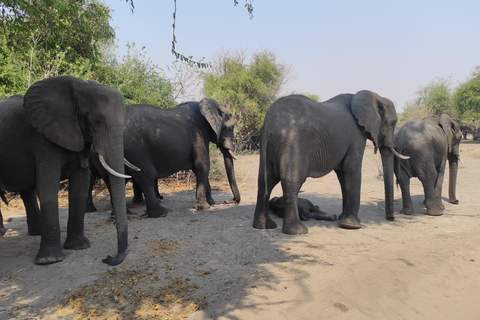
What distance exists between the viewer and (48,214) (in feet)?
15.4

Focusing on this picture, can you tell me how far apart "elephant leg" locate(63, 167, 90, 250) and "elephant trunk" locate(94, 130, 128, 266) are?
29.9 inches

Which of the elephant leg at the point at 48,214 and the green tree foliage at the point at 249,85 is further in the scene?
the green tree foliage at the point at 249,85

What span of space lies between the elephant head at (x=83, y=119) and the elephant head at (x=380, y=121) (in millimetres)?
4173

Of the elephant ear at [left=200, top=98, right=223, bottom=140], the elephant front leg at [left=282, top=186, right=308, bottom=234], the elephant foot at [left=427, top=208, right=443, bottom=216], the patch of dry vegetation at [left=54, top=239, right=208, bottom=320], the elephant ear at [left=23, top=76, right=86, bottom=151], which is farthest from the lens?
the elephant ear at [left=200, top=98, right=223, bottom=140]

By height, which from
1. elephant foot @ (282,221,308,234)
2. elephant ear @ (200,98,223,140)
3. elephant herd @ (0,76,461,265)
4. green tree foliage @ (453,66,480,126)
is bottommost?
elephant foot @ (282,221,308,234)

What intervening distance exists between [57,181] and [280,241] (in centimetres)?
316

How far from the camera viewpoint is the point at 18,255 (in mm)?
4953

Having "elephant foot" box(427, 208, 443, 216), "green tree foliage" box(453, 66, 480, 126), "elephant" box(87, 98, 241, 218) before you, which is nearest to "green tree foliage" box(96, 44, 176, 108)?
"elephant" box(87, 98, 241, 218)

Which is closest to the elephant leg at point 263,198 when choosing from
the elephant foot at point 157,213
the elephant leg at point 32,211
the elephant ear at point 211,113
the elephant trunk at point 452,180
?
the elephant foot at point 157,213

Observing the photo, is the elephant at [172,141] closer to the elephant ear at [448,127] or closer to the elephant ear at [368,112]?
the elephant ear at [368,112]

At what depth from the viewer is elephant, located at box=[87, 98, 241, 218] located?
7.14m

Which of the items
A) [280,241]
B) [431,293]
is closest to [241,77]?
[280,241]

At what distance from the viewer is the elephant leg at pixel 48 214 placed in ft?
15.2

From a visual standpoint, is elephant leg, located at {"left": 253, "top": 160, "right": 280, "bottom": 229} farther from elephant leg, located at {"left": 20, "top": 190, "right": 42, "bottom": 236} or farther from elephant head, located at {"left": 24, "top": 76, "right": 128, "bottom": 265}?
elephant leg, located at {"left": 20, "top": 190, "right": 42, "bottom": 236}
